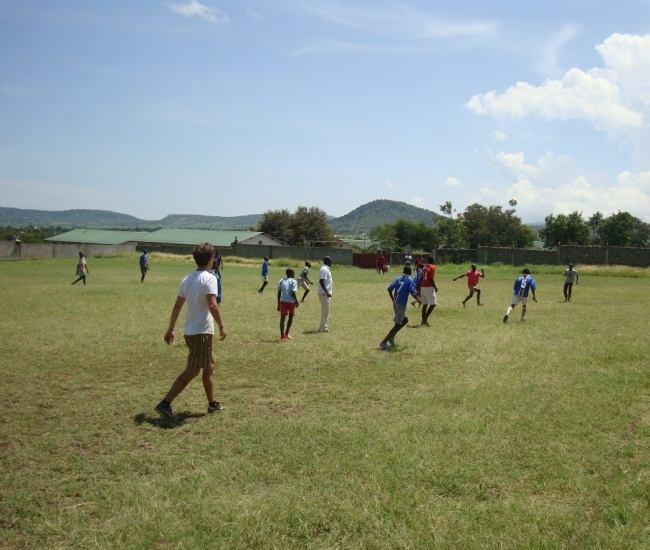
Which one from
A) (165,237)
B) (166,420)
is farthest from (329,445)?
(165,237)

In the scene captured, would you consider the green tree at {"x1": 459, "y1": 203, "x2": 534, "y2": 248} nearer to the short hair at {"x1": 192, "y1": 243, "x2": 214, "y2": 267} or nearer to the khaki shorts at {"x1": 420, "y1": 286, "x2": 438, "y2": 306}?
the khaki shorts at {"x1": 420, "y1": 286, "x2": 438, "y2": 306}

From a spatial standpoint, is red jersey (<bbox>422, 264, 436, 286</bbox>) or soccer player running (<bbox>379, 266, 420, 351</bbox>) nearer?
soccer player running (<bbox>379, 266, 420, 351</bbox>)

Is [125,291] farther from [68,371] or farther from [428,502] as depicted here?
[428,502]

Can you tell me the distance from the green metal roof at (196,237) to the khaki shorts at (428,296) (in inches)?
2481

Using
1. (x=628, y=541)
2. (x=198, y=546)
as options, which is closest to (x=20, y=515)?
(x=198, y=546)

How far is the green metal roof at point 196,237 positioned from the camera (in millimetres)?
81500

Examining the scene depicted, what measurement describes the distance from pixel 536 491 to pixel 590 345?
886cm

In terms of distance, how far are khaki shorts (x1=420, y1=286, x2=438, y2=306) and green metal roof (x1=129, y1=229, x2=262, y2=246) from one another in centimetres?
6303

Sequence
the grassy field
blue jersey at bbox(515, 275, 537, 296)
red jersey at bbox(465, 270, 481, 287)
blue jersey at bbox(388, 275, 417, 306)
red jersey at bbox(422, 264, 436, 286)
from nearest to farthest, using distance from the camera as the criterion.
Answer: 1. the grassy field
2. blue jersey at bbox(388, 275, 417, 306)
3. red jersey at bbox(422, 264, 436, 286)
4. blue jersey at bbox(515, 275, 537, 296)
5. red jersey at bbox(465, 270, 481, 287)

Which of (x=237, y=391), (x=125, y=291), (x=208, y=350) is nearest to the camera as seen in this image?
(x=208, y=350)

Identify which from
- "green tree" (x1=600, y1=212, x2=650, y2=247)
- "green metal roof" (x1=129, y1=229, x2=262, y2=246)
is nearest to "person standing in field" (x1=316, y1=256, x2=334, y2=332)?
"green metal roof" (x1=129, y1=229, x2=262, y2=246)

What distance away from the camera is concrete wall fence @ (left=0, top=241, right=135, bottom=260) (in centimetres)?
4934

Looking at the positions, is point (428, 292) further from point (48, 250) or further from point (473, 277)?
point (48, 250)

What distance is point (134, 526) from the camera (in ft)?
14.5
